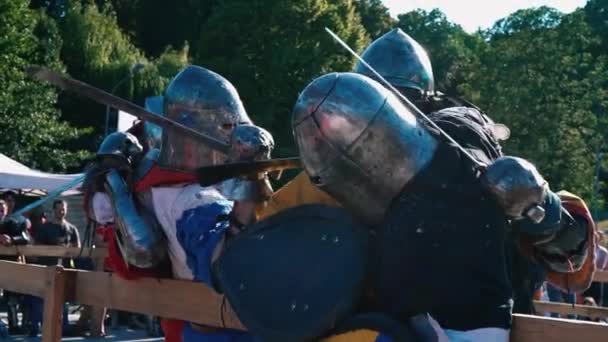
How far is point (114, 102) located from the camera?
3943 mm

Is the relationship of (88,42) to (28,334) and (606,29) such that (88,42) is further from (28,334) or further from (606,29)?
(606,29)

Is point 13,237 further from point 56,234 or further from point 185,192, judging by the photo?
point 185,192

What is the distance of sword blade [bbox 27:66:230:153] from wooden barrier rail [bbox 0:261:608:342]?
0.52 m

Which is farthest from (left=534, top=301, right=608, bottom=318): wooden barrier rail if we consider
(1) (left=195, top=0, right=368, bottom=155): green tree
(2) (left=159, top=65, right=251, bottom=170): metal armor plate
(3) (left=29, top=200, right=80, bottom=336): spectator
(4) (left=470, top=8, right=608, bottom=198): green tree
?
(1) (left=195, top=0, right=368, bottom=155): green tree

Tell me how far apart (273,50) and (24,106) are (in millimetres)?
9983

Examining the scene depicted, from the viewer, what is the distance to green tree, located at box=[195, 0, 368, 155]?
104 ft

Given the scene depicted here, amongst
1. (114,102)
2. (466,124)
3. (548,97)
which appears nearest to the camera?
(466,124)

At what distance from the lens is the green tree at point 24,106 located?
79.9 ft

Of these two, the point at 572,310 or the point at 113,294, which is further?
the point at 572,310

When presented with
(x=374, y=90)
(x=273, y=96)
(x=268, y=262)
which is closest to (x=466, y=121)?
(x=374, y=90)

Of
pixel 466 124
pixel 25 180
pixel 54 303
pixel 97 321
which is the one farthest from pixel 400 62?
pixel 25 180

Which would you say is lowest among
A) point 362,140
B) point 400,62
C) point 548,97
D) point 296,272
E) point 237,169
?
point 548,97

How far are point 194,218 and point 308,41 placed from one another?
29.0 m

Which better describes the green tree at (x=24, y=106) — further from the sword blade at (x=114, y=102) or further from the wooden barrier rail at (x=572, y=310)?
the sword blade at (x=114, y=102)
